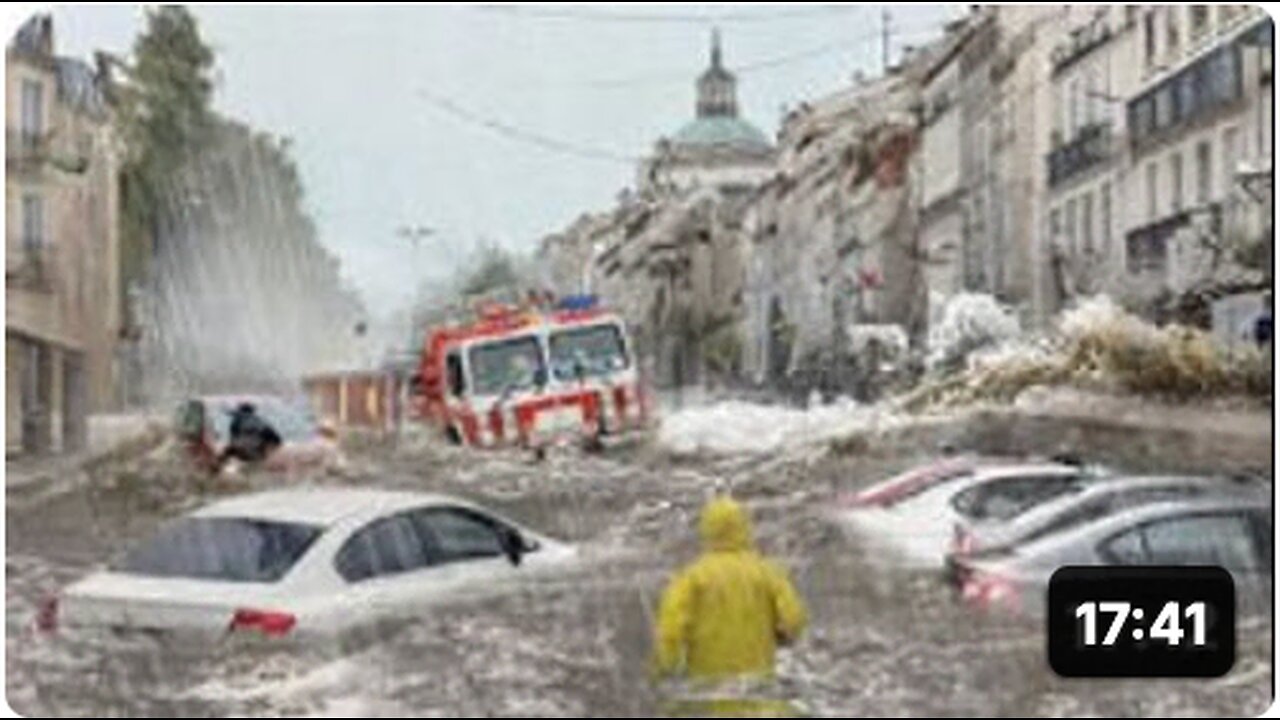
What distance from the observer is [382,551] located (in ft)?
39.3

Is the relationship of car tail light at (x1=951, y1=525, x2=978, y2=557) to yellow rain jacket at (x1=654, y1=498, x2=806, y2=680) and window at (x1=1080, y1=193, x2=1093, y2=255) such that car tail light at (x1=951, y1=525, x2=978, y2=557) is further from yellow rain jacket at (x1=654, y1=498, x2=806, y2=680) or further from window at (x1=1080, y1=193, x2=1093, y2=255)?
window at (x1=1080, y1=193, x2=1093, y2=255)

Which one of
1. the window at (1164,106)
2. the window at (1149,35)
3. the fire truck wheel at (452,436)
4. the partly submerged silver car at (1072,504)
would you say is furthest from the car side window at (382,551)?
the window at (1149,35)

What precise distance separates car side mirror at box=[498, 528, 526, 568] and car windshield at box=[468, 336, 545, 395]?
740 mm

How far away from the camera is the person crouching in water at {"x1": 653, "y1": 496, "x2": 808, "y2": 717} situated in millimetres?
10750

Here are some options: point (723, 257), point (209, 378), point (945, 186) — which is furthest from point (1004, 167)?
point (209, 378)

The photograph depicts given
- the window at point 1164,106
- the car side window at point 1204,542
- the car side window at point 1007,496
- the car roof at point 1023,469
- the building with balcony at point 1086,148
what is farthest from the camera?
the window at point 1164,106

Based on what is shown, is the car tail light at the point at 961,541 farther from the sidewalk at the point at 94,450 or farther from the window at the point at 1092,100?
the sidewalk at the point at 94,450

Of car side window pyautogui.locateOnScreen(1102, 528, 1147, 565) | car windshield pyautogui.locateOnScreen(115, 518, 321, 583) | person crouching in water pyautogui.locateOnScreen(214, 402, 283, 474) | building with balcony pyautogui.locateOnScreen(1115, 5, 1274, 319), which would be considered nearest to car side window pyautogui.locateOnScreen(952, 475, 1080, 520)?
car side window pyautogui.locateOnScreen(1102, 528, 1147, 565)

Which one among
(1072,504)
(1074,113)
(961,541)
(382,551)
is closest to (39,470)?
(382,551)

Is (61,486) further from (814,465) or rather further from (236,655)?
(814,465)

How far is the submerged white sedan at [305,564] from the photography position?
11.5 m

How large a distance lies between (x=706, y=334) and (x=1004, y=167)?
1.52m

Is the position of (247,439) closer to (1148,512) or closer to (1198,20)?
(1148,512)

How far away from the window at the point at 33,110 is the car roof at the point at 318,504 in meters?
1.49
